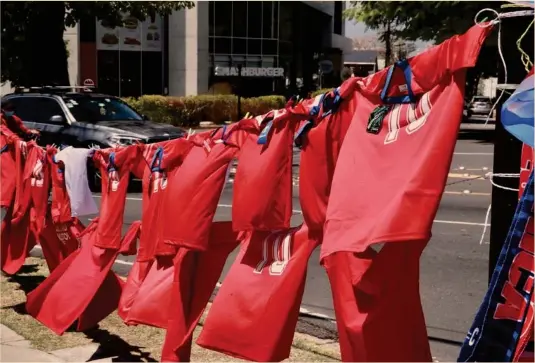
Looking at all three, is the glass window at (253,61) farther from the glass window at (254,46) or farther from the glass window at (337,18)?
the glass window at (337,18)

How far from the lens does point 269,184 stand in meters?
3.37

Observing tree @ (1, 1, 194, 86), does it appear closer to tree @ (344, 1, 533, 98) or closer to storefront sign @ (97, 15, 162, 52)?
tree @ (344, 1, 533, 98)

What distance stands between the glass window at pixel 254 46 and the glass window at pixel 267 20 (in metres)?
0.55

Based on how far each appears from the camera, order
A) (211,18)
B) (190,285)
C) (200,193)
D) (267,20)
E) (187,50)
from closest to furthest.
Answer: (200,193)
(190,285)
(187,50)
(211,18)
(267,20)

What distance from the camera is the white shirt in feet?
18.3

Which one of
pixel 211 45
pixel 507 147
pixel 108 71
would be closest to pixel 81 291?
pixel 507 147

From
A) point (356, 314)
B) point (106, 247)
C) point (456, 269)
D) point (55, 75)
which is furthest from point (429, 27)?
point (356, 314)

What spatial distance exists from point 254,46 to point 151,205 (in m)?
36.6

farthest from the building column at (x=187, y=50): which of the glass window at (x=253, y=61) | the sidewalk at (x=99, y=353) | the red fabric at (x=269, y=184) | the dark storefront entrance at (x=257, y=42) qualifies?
the red fabric at (x=269, y=184)

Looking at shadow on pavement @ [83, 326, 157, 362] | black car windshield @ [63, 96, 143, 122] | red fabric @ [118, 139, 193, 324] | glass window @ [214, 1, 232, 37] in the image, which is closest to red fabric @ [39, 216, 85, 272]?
shadow on pavement @ [83, 326, 157, 362]

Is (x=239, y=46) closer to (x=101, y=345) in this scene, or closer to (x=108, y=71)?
(x=108, y=71)

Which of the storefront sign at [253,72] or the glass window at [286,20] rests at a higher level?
the glass window at [286,20]

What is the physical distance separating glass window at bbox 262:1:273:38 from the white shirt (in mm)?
35833

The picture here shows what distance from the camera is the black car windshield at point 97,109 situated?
565 inches
